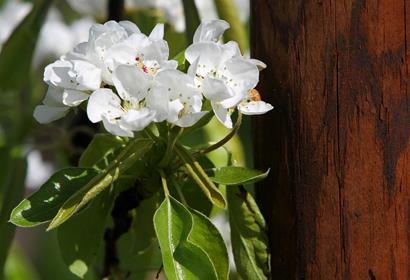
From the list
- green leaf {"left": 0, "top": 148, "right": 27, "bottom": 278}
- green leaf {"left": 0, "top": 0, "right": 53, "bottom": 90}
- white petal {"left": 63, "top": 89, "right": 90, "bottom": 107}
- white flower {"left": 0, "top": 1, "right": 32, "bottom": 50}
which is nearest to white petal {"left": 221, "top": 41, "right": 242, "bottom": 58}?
white petal {"left": 63, "top": 89, "right": 90, "bottom": 107}

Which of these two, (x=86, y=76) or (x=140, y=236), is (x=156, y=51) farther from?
(x=140, y=236)

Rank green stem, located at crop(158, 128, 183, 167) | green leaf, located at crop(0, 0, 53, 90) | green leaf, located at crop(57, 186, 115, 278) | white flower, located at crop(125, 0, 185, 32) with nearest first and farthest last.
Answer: green stem, located at crop(158, 128, 183, 167) → green leaf, located at crop(57, 186, 115, 278) → green leaf, located at crop(0, 0, 53, 90) → white flower, located at crop(125, 0, 185, 32)

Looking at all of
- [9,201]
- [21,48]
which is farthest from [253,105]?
[21,48]

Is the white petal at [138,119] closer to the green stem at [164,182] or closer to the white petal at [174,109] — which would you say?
the white petal at [174,109]

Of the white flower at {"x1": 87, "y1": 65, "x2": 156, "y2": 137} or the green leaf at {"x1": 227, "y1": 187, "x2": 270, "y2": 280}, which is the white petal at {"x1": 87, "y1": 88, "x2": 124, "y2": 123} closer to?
the white flower at {"x1": 87, "y1": 65, "x2": 156, "y2": 137}

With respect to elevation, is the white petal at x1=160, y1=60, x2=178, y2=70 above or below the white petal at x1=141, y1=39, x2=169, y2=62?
below

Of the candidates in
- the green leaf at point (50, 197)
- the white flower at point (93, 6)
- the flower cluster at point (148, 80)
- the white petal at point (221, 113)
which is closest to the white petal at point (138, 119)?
the flower cluster at point (148, 80)

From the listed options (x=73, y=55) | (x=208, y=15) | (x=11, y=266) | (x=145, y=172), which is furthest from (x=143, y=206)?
(x=11, y=266)
